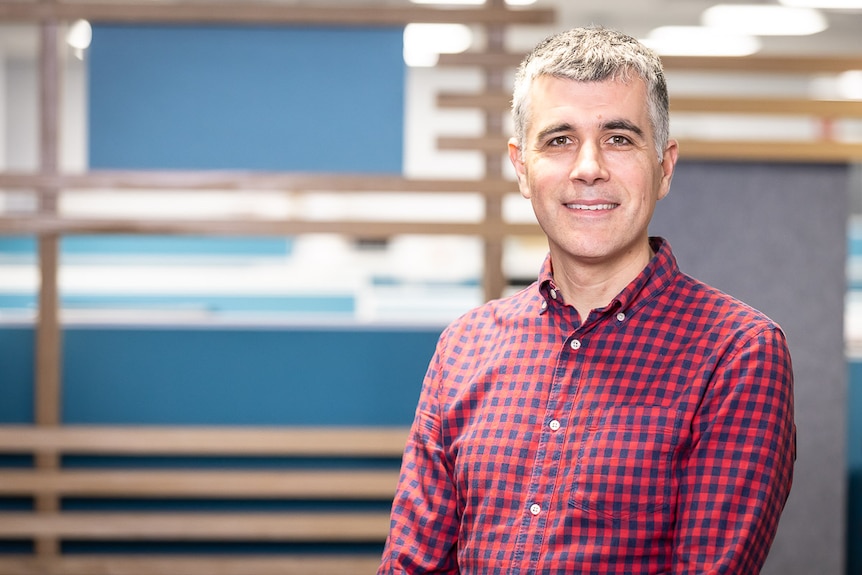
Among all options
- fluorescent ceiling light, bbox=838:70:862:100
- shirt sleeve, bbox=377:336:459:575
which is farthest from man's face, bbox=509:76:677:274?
fluorescent ceiling light, bbox=838:70:862:100

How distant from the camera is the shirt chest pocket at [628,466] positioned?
133cm

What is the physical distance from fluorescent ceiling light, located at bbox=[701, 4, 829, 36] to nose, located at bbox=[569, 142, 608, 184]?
6.91 metres

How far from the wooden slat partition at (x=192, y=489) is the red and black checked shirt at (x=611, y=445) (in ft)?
5.33

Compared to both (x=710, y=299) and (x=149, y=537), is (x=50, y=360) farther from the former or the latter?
(x=710, y=299)

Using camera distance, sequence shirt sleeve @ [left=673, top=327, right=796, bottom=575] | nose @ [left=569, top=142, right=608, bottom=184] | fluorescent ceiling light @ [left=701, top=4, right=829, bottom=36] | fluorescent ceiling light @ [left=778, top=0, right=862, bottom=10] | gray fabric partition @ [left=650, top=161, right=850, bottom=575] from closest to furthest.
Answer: shirt sleeve @ [left=673, top=327, right=796, bottom=575], nose @ [left=569, top=142, right=608, bottom=184], gray fabric partition @ [left=650, top=161, right=850, bottom=575], fluorescent ceiling light @ [left=778, top=0, right=862, bottom=10], fluorescent ceiling light @ [left=701, top=4, right=829, bottom=36]

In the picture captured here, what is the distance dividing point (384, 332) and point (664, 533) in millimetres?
1928

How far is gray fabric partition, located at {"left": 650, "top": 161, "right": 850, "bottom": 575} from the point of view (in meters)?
3.00

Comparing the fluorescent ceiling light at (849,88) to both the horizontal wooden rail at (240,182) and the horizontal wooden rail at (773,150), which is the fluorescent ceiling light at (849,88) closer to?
the horizontal wooden rail at (773,150)

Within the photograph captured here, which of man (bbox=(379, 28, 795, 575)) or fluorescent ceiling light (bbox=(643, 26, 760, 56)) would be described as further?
fluorescent ceiling light (bbox=(643, 26, 760, 56))

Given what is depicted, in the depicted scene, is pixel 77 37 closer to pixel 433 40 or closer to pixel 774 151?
pixel 433 40

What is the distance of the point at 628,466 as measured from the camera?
52.9 inches

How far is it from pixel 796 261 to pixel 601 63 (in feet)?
6.00

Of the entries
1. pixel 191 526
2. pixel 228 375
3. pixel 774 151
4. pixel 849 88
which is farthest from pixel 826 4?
pixel 191 526

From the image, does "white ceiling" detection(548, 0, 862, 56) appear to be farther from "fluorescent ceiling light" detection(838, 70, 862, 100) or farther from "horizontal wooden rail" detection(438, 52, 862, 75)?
"horizontal wooden rail" detection(438, 52, 862, 75)
